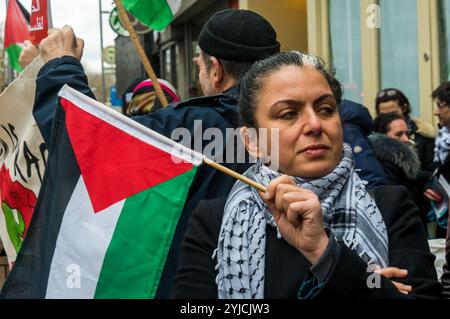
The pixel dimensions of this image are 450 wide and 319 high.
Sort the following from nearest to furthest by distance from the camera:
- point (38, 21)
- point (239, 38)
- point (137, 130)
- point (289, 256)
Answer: point (289, 256), point (137, 130), point (239, 38), point (38, 21)

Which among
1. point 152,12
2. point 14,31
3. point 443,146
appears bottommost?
point 443,146

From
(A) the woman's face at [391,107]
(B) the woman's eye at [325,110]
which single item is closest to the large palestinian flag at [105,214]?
(B) the woman's eye at [325,110]

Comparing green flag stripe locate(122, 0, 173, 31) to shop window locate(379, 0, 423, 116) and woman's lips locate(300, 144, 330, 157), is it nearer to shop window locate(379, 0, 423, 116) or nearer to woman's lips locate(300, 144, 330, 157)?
woman's lips locate(300, 144, 330, 157)

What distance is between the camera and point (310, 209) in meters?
1.96

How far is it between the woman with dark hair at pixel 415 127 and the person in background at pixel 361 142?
58.2 inches

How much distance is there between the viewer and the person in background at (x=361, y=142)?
4.75 m

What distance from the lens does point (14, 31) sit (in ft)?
21.9

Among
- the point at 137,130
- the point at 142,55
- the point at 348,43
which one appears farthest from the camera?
the point at 348,43

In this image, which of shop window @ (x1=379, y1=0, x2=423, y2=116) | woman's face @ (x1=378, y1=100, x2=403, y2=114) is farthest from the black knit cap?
shop window @ (x1=379, y1=0, x2=423, y2=116)

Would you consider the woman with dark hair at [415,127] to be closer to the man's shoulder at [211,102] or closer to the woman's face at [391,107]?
the woman's face at [391,107]

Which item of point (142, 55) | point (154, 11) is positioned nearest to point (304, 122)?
point (142, 55)

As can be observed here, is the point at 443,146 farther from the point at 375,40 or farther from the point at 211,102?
the point at 375,40

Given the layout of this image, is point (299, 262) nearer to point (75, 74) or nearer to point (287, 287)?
point (287, 287)

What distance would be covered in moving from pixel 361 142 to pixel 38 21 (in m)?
2.13
